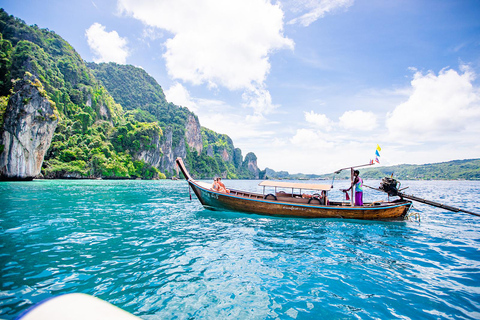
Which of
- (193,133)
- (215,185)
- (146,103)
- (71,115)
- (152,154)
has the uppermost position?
(146,103)

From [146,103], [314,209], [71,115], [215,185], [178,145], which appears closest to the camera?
[314,209]

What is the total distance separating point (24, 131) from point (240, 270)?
5282cm

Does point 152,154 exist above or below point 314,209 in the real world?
above

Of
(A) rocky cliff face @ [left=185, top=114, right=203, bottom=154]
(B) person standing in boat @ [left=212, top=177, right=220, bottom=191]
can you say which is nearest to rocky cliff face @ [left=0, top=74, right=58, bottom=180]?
(B) person standing in boat @ [left=212, top=177, right=220, bottom=191]

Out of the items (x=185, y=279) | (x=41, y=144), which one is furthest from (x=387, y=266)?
(x=41, y=144)

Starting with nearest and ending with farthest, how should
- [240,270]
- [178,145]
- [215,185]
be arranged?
1. [240,270]
2. [215,185]
3. [178,145]

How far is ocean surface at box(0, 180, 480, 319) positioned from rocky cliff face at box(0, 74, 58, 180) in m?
40.9

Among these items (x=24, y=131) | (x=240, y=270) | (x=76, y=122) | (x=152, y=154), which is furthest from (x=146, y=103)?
(x=240, y=270)

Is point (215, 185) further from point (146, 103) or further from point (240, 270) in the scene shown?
point (146, 103)

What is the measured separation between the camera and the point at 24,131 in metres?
39.6

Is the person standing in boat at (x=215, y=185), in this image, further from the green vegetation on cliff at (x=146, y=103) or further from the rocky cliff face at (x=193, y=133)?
the rocky cliff face at (x=193, y=133)

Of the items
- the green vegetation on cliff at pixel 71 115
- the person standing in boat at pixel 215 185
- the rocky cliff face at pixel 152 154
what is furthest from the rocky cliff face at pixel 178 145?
the person standing in boat at pixel 215 185

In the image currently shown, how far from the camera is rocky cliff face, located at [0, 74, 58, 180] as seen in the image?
38.3 metres

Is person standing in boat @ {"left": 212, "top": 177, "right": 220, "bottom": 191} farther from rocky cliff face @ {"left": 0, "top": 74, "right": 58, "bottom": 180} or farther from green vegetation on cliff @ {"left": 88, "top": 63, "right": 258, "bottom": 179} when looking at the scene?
green vegetation on cliff @ {"left": 88, "top": 63, "right": 258, "bottom": 179}
